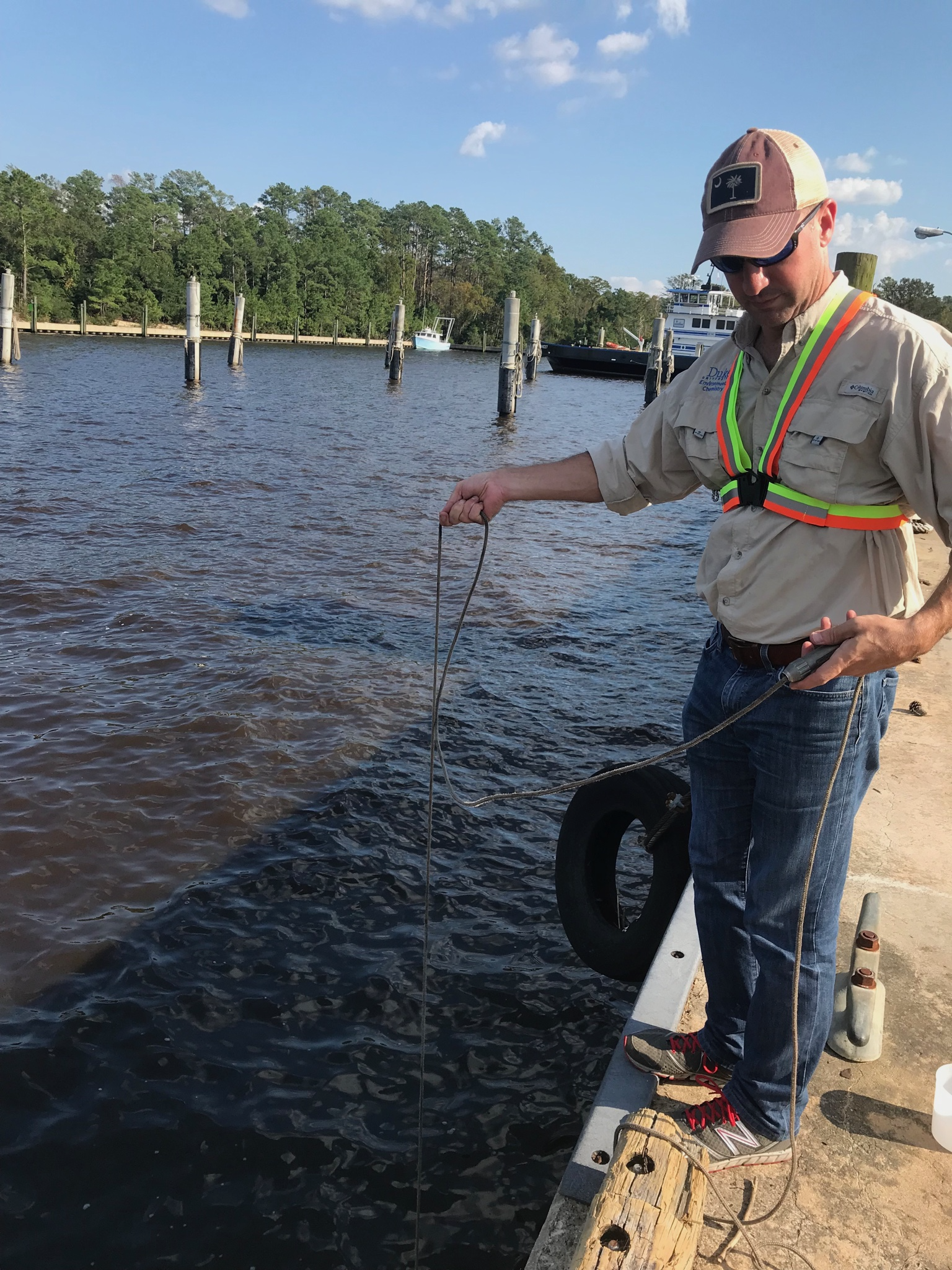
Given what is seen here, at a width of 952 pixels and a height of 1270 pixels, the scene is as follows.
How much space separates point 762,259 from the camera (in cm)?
225

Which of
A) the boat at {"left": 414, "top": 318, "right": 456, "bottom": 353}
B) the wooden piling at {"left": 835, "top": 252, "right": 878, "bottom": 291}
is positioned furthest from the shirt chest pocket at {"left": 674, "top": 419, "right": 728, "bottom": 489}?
the boat at {"left": 414, "top": 318, "right": 456, "bottom": 353}

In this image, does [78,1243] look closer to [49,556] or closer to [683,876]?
[683,876]

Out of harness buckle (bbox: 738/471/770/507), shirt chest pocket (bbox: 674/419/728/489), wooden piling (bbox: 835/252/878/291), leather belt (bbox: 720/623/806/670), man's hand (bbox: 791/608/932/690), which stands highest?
wooden piling (bbox: 835/252/878/291)

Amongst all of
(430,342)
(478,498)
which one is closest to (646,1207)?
(478,498)

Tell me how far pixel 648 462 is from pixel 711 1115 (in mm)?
1846

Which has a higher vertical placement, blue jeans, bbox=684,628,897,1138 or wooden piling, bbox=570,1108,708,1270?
blue jeans, bbox=684,628,897,1138

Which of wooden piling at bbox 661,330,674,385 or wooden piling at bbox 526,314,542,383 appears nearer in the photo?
wooden piling at bbox 661,330,674,385

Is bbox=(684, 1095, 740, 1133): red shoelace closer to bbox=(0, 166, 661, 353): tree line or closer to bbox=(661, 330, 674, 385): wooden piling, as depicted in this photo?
bbox=(661, 330, 674, 385): wooden piling

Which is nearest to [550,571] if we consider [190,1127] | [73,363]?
[190,1127]

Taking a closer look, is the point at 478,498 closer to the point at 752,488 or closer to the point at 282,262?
the point at 752,488

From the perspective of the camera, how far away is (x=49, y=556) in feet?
36.7

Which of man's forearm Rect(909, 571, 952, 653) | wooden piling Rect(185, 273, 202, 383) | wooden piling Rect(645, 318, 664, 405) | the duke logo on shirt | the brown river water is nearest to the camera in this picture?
man's forearm Rect(909, 571, 952, 653)

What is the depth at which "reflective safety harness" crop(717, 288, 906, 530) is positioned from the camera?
231 centimetres

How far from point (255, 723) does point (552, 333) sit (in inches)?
5516
